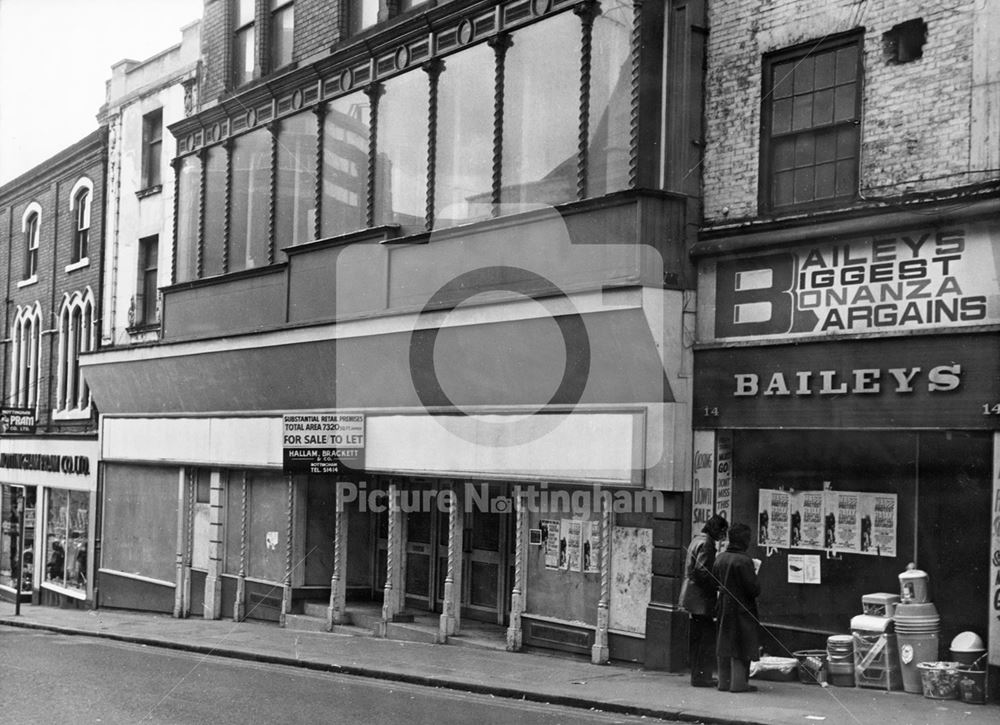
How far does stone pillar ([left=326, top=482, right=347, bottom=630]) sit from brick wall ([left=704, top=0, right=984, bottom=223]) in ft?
28.2

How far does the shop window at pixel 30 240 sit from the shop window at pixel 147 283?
788cm

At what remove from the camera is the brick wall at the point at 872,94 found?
1264 cm

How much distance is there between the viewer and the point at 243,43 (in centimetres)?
2378

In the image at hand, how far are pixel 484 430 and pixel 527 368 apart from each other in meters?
1.14

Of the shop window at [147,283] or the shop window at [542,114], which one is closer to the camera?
the shop window at [542,114]

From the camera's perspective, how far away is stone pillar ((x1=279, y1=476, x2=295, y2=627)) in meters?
21.3

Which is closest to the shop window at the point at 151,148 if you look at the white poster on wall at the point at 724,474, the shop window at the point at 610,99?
the shop window at the point at 610,99

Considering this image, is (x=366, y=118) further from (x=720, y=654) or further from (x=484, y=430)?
(x=720, y=654)

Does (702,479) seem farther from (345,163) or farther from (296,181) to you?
(296,181)

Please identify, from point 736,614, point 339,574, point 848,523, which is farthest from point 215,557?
point 848,523

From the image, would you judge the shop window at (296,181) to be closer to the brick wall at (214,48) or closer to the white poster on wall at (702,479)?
the brick wall at (214,48)

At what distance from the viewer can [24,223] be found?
3422 cm

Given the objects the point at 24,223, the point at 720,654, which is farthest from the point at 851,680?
the point at 24,223

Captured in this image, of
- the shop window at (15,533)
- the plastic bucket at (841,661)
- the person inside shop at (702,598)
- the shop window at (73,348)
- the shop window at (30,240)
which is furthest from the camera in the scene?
the shop window at (30,240)
